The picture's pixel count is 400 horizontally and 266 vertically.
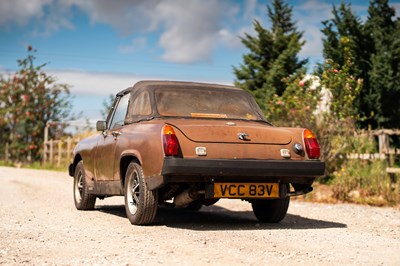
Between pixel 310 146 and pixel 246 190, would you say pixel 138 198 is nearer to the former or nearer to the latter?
pixel 246 190

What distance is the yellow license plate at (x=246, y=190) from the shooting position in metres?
6.87

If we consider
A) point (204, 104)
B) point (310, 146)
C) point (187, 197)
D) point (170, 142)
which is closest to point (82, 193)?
point (204, 104)

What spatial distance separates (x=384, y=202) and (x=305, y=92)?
15.7 ft

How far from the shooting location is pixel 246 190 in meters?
7.00

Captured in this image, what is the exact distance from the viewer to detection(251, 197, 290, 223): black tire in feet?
26.1

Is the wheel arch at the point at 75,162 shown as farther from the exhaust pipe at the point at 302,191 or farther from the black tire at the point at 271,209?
Result: the exhaust pipe at the point at 302,191

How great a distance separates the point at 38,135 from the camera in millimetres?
30875

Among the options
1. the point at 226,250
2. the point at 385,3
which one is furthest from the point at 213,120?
the point at 385,3

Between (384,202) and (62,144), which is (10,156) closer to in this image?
(62,144)

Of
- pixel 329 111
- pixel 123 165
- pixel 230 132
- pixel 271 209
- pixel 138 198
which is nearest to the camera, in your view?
pixel 230 132

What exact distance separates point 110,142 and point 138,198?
4.05 ft

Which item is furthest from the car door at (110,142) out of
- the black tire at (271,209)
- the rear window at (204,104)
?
the black tire at (271,209)

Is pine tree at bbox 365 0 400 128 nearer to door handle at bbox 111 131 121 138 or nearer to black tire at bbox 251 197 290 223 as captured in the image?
black tire at bbox 251 197 290 223

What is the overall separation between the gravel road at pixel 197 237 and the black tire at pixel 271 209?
164 mm
